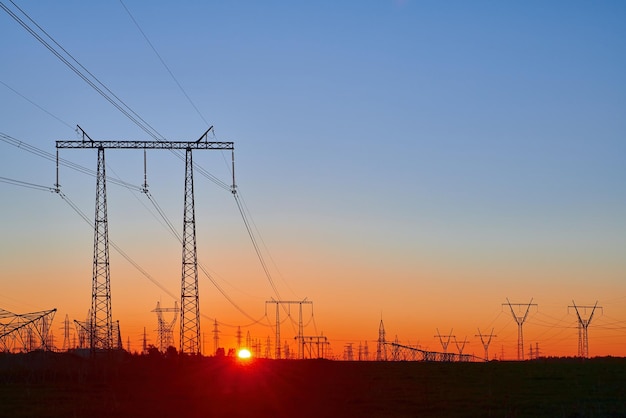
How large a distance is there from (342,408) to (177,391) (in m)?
21.3

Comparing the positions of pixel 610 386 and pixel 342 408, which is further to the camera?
pixel 610 386

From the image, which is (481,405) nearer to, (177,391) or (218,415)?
(218,415)

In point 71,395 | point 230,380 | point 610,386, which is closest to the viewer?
point 71,395

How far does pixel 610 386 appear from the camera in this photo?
81000mm

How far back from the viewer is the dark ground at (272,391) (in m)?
56.6

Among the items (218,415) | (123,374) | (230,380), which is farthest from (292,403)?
(123,374)

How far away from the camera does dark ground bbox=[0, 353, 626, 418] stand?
186ft

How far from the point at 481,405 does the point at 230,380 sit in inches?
1444

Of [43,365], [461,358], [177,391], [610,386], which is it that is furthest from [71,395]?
[461,358]

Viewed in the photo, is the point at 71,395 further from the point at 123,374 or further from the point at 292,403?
the point at 123,374

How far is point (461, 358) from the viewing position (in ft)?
629

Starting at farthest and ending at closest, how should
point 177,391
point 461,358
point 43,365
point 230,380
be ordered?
point 461,358, point 43,365, point 230,380, point 177,391

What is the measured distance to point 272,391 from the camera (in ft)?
251

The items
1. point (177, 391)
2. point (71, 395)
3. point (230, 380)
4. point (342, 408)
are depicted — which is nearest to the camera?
point (342, 408)
